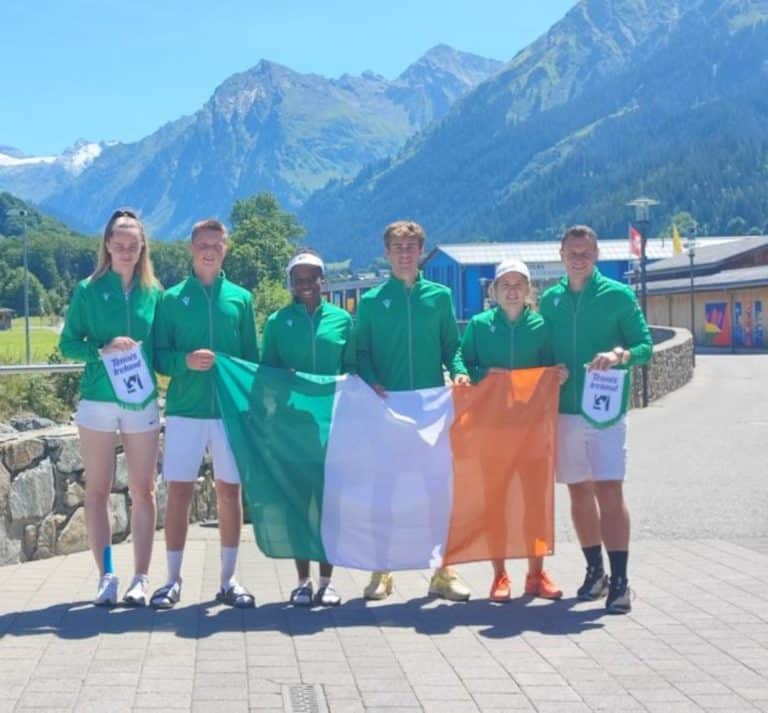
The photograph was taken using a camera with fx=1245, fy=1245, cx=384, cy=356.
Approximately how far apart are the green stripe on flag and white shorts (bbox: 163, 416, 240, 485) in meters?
0.06

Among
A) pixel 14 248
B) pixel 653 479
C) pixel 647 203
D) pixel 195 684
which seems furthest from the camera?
pixel 14 248

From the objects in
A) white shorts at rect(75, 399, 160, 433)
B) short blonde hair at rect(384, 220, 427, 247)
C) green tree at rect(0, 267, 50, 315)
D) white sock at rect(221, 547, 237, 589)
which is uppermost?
green tree at rect(0, 267, 50, 315)

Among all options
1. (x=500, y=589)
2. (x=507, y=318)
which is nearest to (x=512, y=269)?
(x=507, y=318)

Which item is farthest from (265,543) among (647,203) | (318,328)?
(647,203)

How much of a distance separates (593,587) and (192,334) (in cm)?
285

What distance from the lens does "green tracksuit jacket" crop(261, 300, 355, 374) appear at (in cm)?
746

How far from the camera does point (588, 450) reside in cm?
743

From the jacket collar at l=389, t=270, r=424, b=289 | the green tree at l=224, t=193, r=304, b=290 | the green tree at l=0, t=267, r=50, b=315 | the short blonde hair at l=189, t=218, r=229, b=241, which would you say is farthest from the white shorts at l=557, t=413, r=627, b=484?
the green tree at l=224, t=193, r=304, b=290

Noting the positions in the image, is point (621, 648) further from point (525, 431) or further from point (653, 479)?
point (653, 479)

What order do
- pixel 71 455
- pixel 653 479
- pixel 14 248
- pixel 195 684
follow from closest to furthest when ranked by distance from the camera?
pixel 195 684, pixel 71 455, pixel 653 479, pixel 14 248

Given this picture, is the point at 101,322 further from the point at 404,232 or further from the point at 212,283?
the point at 404,232

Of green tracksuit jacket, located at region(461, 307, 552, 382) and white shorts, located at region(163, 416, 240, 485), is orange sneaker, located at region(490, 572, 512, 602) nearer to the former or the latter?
green tracksuit jacket, located at region(461, 307, 552, 382)

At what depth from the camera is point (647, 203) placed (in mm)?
41688

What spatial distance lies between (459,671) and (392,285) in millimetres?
2579
